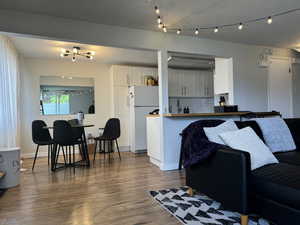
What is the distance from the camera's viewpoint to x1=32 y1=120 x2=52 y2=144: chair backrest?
399 centimetres

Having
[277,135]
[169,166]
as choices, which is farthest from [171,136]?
[277,135]

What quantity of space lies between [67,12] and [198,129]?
2.34m

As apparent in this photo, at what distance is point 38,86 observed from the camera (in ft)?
16.8

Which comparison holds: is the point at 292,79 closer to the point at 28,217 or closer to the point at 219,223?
the point at 219,223

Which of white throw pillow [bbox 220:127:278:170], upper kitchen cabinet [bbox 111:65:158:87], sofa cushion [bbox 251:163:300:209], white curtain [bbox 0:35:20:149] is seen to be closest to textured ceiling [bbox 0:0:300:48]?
white curtain [bbox 0:35:20:149]

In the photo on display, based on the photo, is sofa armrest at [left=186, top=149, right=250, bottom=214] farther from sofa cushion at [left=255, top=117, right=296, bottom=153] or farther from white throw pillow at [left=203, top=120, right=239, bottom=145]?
sofa cushion at [left=255, top=117, right=296, bottom=153]

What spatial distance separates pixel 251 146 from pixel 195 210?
32.5 inches

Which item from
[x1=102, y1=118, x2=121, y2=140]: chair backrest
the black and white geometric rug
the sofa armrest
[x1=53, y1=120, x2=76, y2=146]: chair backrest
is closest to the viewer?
the sofa armrest

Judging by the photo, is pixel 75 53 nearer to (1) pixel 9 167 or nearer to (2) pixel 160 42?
(2) pixel 160 42

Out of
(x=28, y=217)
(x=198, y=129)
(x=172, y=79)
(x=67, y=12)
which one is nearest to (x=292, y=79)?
(x=172, y=79)

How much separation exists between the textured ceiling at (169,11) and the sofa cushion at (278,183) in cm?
211

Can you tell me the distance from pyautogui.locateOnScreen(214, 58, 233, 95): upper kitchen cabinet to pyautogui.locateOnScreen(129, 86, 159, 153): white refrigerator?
1.72 metres

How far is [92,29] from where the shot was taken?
3170mm

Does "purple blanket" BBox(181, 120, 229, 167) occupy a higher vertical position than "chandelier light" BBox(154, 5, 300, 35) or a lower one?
lower
